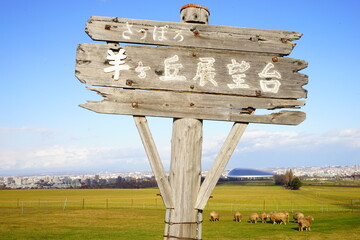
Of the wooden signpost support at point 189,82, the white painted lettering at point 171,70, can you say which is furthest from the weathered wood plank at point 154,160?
the white painted lettering at point 171,70

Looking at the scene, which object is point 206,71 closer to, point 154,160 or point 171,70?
point 171,70

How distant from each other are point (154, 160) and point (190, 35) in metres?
1.39

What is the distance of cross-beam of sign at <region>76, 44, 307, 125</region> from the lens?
10.8 ft

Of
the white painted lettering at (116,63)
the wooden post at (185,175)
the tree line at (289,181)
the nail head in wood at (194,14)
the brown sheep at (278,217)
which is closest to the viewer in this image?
the wooden post at (185,175)

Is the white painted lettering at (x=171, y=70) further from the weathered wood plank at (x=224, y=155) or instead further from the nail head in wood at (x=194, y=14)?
the weathered wood plank at (x=224, y=155)

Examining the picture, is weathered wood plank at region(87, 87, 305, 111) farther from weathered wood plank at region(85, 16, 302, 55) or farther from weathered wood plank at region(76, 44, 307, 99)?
weathered wood plank at region(85, 16, 302, 55)

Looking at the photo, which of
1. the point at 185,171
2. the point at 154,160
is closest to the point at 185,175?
the point at 185,171

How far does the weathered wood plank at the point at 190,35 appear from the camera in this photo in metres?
3.37

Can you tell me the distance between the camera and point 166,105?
10.8 ft

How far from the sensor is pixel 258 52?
3498 mm

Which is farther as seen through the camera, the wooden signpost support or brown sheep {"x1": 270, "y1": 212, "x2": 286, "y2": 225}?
brown sheep {"x1": 270, "y1": 212, "x2": 286, "y2": 225}

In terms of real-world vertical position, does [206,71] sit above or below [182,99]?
above

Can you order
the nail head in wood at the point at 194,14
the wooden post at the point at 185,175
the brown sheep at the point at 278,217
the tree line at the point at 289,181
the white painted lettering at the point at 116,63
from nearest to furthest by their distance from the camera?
the wooden post at the point at 185,175 < the white painted lettering at the point at 116,63 < the nail head in wood at the point at 194,14 < the brown sheep at the point at 278,217 < the tree line at the point at 289,181

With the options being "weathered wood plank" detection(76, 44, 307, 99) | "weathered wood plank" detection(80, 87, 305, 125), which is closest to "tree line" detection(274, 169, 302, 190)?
"weathered wood plank" detection(76, 44, 307, 99)
